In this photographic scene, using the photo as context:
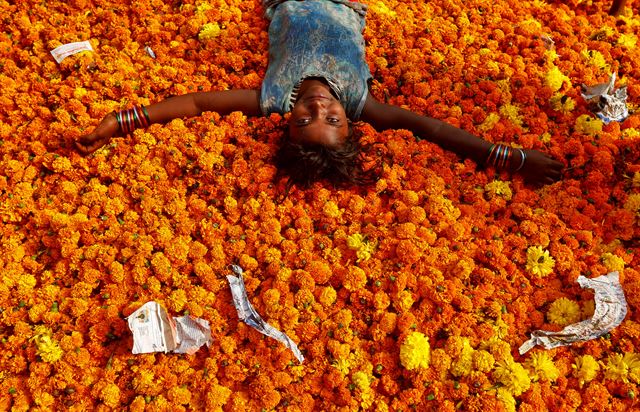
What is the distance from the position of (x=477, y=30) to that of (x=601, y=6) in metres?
0.82

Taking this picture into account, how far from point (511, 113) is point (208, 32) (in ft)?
5.26

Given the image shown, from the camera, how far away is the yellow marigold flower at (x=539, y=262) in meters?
1.88

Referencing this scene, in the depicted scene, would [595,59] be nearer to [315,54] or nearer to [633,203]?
[633,203]

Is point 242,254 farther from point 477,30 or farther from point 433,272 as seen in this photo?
point 477,30

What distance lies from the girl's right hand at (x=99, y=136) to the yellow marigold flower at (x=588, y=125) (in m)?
2.13

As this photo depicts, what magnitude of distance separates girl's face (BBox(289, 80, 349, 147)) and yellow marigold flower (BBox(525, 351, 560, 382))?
1086 mm

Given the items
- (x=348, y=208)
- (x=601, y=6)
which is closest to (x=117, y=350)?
(x=348, y=208)

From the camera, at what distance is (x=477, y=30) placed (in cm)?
274

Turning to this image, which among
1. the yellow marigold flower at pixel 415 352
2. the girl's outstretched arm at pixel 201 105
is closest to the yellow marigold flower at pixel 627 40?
the girl's outstretched arm at pixel 201 105

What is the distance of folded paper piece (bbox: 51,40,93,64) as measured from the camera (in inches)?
97.5

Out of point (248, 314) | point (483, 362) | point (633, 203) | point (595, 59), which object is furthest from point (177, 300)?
point (595, 59)

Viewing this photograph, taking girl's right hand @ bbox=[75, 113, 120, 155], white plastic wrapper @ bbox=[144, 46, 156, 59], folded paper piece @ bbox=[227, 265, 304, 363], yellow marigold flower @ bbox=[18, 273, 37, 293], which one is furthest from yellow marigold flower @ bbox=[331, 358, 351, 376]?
white plastic wrapper @ bbox=[144, 46, 156, 59]

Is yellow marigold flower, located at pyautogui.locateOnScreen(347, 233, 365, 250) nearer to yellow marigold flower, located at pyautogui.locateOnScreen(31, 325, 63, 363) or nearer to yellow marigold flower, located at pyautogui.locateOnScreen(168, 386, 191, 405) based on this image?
yellow marigold flower, located at pyautogui.locateOnScreen(168, 386, 191, 405)

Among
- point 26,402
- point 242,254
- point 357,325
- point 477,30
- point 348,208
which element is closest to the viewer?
point 26,402
